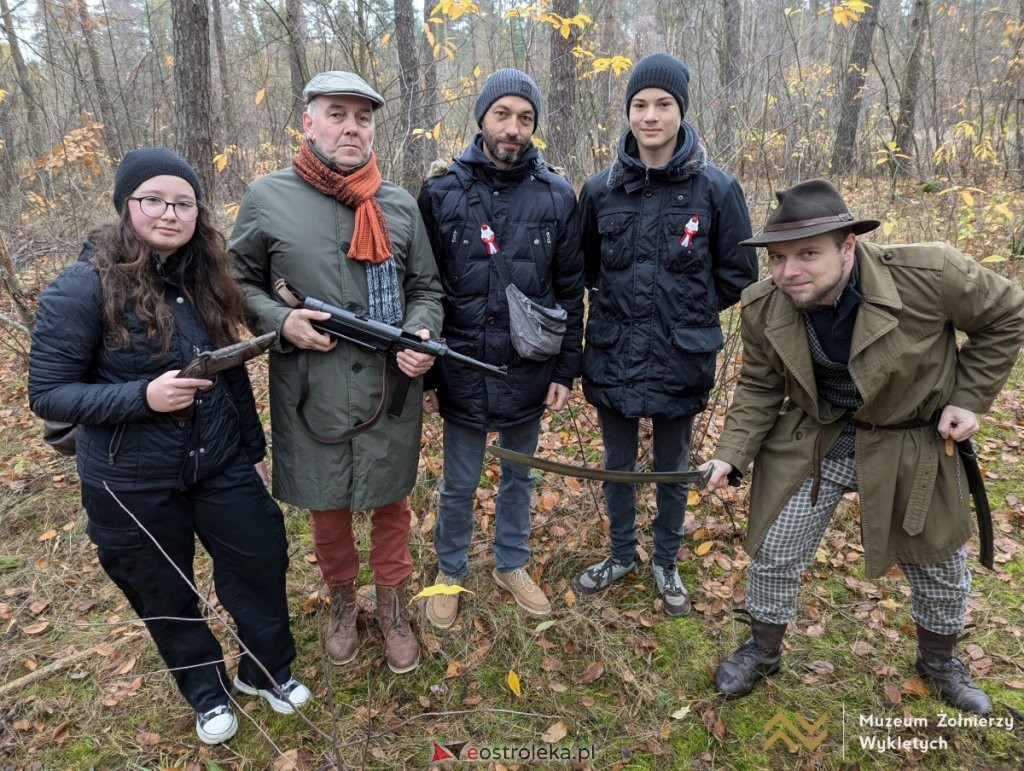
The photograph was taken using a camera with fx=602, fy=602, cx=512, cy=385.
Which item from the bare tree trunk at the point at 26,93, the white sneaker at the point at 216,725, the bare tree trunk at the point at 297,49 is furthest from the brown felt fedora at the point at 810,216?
the bare tree trunk at the point at 26,93

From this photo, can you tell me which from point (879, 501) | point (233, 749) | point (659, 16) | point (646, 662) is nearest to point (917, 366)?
point (879, 501)

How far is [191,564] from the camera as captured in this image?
7.93ft

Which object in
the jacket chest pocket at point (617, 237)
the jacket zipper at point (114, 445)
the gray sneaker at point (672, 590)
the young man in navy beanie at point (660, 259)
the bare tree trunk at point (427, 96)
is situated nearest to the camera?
the jacket zipper at point (114, 445)

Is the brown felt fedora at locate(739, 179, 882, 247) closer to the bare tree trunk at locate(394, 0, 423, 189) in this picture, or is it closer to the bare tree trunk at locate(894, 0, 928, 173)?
the bare tree trunk at locate(394, 0, 423, 189)

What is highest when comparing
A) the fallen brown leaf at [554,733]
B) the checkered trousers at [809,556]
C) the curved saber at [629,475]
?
the curved saber at [629,475]

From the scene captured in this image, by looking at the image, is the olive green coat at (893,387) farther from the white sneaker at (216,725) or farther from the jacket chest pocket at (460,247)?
the white sneaker at (216,725)

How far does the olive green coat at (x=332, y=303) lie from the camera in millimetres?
2408

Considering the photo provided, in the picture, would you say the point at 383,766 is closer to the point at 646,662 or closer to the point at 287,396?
the point at 646,662

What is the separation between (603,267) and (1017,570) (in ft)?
9.96

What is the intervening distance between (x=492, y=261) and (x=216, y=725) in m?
2.37

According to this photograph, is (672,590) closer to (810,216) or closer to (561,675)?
(561,675)

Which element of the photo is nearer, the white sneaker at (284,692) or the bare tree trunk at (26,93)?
the white sneaker at (284,692)

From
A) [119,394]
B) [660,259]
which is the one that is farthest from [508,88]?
[119,394]

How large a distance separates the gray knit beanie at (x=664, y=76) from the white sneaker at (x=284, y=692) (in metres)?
3.12
